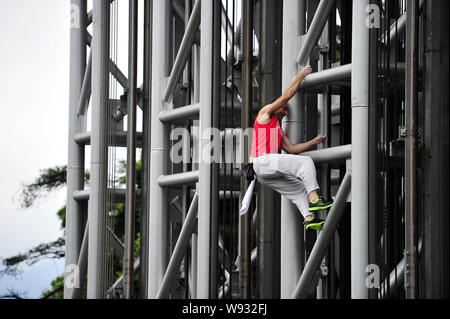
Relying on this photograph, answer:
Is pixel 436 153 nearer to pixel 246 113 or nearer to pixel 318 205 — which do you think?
pixel 318 205

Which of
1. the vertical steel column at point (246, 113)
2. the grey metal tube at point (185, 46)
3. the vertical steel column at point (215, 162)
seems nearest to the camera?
the vertical steel column at point (246, 113)

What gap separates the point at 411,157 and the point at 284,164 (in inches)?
89.1

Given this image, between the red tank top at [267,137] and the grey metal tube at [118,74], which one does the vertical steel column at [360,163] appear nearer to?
the red tank top at [267,137]

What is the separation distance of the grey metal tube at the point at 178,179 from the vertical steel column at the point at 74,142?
4.93 m

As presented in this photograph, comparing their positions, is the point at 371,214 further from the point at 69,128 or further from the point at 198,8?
the point at 69,128

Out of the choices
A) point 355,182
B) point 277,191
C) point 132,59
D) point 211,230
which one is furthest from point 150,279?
point 355,182

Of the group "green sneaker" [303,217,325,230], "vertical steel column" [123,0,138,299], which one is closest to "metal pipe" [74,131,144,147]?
"vertical steel column" [123,0,138,299]

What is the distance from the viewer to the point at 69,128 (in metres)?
26.2

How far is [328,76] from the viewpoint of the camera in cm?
1669

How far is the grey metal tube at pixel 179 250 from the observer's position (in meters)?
20.6

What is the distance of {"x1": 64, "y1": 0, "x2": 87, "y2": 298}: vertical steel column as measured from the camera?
2605cm

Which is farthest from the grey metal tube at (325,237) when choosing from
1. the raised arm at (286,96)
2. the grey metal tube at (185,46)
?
the grey metal tube at (185,46)

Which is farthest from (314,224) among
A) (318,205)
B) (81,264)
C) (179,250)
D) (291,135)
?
(81,264)

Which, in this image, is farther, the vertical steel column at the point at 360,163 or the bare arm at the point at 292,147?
the bare arm at the point at 292,147
